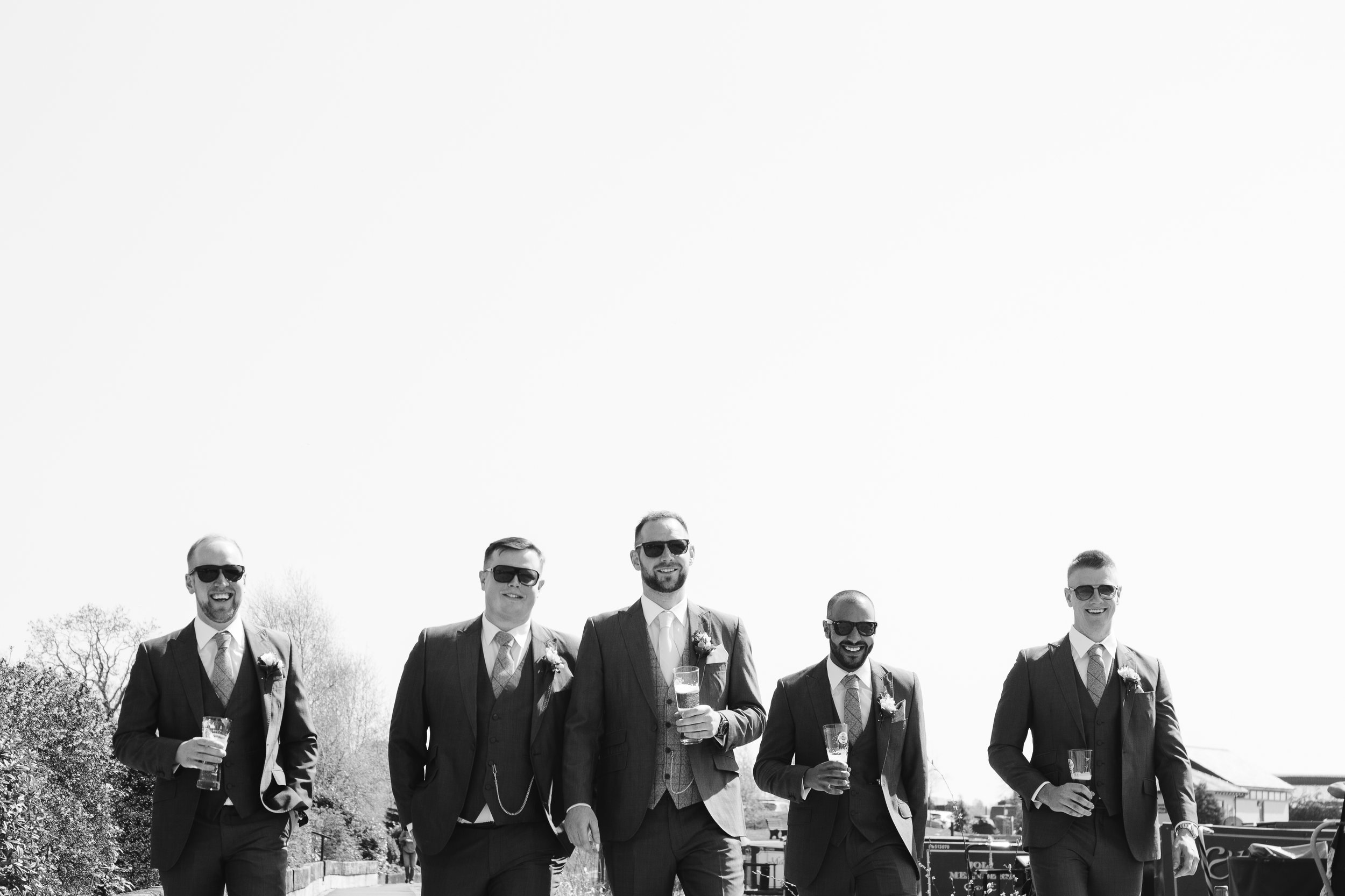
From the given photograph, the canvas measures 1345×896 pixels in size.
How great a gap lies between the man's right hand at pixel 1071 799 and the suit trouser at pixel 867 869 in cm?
84

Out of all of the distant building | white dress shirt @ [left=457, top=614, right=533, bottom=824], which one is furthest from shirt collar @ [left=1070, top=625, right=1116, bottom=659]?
the distant building

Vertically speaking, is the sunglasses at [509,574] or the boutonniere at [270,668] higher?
the sunglasses at [509,574]

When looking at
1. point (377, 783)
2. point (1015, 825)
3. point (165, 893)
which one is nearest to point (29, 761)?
point (165, 893)

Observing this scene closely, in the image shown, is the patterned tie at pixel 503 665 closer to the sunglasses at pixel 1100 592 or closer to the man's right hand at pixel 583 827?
the man's right hand at pixel 583 827

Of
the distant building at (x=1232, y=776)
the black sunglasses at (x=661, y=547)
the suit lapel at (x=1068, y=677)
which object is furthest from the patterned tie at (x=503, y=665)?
the distant building at (x=1232, y=776)

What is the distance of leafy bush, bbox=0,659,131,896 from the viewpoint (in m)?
17.4

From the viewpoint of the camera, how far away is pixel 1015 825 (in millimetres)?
34500

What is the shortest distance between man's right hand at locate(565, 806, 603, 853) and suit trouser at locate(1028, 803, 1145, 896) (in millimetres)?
2711

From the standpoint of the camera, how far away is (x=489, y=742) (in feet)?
23.5

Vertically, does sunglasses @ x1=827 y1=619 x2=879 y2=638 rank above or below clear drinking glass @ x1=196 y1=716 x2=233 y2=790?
above

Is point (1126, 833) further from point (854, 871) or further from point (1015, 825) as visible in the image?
point (1015, 825)

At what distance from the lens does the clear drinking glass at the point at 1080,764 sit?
308 inches

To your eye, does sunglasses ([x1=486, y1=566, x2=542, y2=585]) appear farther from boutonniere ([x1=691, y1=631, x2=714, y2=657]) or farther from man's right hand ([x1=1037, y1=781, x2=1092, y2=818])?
man's right hand ([x1=1037, y1=781, x2=1092, y2=818])

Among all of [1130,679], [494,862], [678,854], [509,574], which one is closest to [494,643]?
[509,574]
